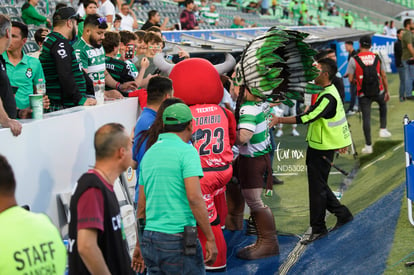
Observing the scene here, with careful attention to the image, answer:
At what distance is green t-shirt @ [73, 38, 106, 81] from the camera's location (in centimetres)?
779

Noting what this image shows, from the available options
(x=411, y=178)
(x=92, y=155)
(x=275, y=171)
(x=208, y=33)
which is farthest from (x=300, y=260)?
(x=208, y=33)

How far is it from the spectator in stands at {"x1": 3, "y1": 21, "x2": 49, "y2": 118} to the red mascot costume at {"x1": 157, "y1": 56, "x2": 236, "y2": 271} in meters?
1.35

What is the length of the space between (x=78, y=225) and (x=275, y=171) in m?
8.49

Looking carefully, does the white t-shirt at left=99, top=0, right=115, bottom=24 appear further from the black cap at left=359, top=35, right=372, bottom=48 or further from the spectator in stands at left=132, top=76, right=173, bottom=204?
the spectator in stands at left=132, top=76, right=173, bottom=204

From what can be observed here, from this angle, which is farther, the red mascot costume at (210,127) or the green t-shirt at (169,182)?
the red mascot costume at (210,127)

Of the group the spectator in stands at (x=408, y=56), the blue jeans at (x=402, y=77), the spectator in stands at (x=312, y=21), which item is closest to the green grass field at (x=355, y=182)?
the spectator in stands at (x=408, y=56)

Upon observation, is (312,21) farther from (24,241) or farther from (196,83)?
(24,241)

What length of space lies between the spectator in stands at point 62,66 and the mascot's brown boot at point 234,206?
88.7 inches

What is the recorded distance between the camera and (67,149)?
638 centimetres

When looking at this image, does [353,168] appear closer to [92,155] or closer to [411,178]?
[411,178]

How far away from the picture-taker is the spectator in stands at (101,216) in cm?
387

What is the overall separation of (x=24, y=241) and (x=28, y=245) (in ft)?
0.08

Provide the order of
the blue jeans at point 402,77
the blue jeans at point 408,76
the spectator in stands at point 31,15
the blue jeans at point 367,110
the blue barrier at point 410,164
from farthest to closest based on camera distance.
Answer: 1. the blue jeans at point 402,77
2. the blue jeans at point 408,76
3. the blue jeans at point 367,110
4. the spectator in stands at point 31,15
5. the blue barrier at point 410,164

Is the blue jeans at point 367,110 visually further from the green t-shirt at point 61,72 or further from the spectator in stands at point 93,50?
the green t-shirt at point 61,72
